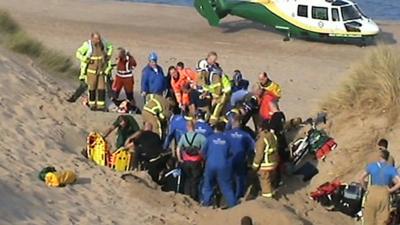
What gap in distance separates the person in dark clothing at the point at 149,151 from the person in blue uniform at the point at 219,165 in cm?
90

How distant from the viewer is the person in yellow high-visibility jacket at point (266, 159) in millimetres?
14945

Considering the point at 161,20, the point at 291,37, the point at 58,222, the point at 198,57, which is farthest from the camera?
the point at 161,20

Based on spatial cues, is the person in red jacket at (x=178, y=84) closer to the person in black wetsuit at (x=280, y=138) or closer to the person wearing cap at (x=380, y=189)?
the person in black wetsuit at (x=280, y=138)

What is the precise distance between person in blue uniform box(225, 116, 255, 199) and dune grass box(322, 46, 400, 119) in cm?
260

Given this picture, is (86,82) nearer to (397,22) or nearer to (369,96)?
(369,96)

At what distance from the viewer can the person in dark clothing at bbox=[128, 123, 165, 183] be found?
1550 cm

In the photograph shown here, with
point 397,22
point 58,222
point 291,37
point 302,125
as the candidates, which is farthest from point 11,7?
point 58,222

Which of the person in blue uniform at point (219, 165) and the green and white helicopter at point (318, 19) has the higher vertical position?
the person in blue uniform at point (219, 165)

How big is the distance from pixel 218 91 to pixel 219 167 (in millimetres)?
2960

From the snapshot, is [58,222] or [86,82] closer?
[58,222]

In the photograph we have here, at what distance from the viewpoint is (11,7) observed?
41.8 meters

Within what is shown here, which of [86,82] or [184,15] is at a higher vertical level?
[86,82]

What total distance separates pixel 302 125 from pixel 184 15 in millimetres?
26673

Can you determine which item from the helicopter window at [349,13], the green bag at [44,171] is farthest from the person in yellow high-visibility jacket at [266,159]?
the helicopter window at [349,13]
